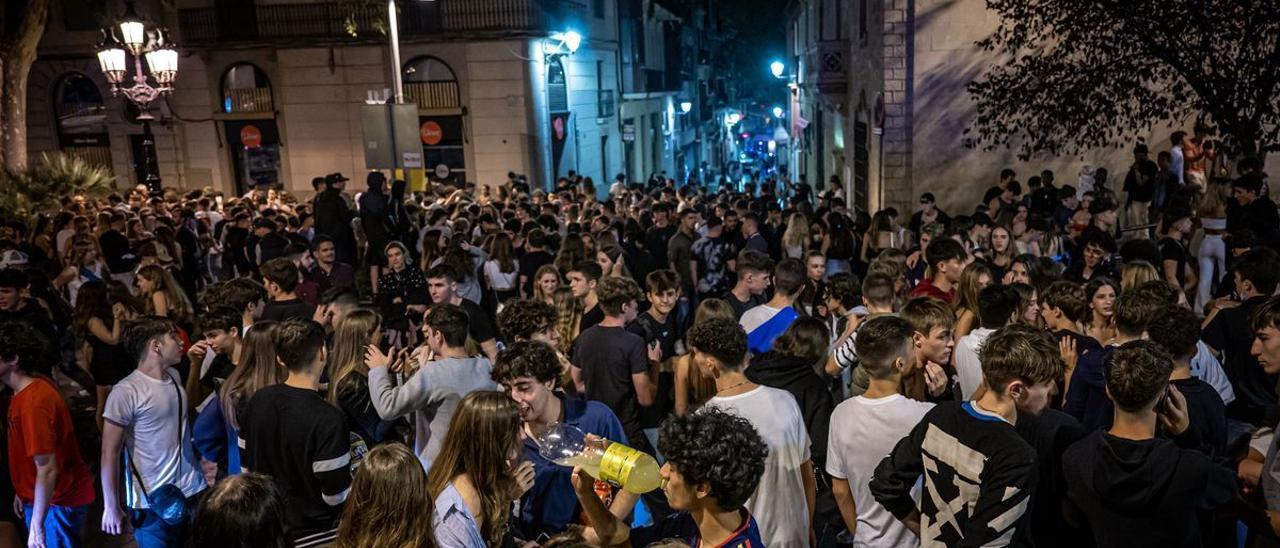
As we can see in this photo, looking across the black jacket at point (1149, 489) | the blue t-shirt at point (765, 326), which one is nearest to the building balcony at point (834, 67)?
the blue t-shirt at point (765, 326)

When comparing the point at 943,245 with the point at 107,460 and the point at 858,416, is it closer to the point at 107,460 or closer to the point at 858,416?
the point at 858,416

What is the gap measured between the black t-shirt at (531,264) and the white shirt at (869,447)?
17.5 ft

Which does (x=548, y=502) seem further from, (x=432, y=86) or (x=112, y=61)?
(x=432, y=86)

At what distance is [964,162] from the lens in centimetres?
1474

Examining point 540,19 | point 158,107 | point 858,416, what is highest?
point 540,19

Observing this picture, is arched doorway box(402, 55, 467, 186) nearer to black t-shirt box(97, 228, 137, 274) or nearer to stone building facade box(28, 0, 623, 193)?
stone building facade box(28, 0, 623, 193)

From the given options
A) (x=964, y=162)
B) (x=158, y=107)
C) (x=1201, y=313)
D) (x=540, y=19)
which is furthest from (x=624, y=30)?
(x=1201, y=313)

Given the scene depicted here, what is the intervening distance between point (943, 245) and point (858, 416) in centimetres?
364

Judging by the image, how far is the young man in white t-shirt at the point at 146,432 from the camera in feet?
15.2

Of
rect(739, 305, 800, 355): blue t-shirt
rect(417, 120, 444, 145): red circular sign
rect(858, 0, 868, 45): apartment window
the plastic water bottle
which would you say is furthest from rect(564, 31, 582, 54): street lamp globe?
the plastic water bottle

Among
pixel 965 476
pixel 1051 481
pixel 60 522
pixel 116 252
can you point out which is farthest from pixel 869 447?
pixel 116 252

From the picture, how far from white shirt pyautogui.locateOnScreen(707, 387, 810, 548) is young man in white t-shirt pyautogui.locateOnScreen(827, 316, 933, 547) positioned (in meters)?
0.18

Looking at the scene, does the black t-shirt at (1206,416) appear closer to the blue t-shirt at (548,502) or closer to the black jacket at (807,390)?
the black jacket at (807,390)

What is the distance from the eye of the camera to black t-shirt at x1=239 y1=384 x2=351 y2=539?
13.7 ft
